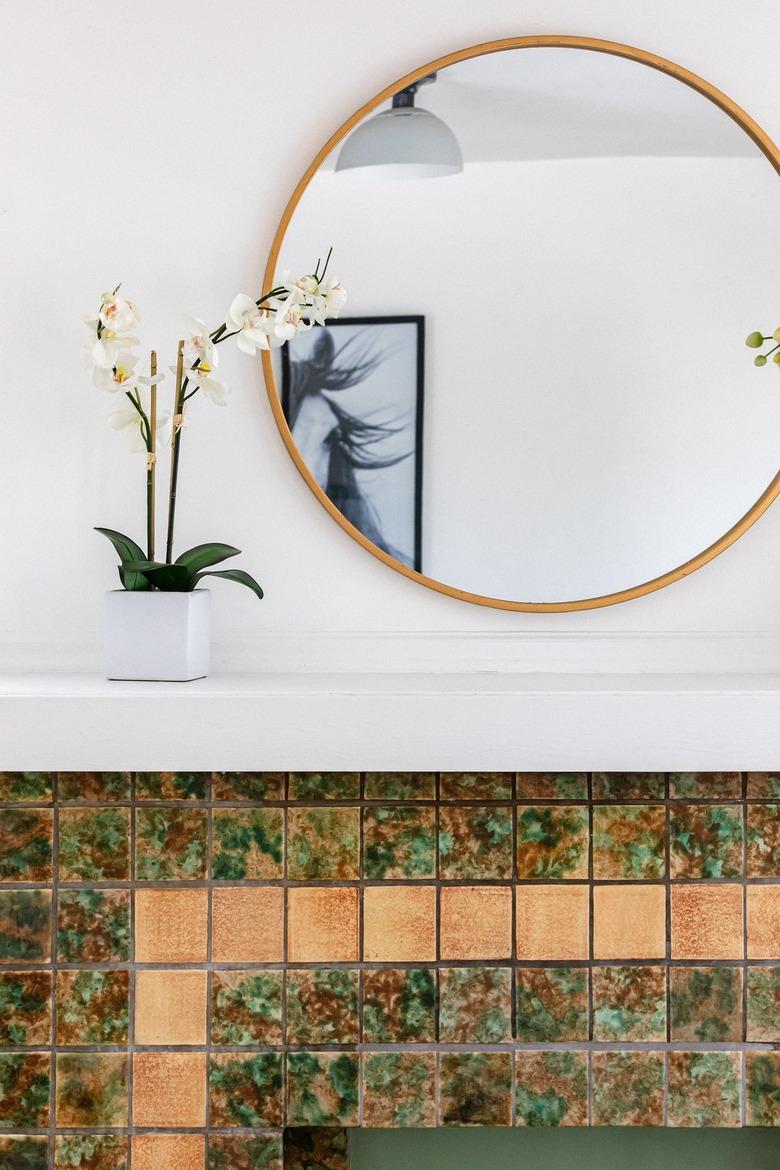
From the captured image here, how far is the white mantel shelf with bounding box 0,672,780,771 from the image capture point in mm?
1016

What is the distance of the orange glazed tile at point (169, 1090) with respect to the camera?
1134 millimetres

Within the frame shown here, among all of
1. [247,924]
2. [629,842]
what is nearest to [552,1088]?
[629,842]

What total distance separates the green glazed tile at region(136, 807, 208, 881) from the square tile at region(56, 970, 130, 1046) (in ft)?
0.42

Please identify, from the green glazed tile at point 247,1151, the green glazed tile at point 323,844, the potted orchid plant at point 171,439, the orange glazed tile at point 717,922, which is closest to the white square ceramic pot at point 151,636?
the potted orchid plant at point 171,439

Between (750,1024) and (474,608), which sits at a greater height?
(474,608)

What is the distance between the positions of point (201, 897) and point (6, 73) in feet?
3.52

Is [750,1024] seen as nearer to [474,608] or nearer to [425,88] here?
[474,608]

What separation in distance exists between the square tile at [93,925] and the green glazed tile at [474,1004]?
38 centimetres

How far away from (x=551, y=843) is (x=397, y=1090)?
1.13ft

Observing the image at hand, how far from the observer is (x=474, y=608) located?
125 cm

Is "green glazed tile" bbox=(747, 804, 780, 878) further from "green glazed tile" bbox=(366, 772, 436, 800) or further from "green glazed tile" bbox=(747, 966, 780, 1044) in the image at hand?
"green glazed tile" bbox=(366, 772, 436, 800)

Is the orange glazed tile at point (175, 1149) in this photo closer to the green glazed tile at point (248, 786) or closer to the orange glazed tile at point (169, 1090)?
the orange glazed tile at point (169, 1090)

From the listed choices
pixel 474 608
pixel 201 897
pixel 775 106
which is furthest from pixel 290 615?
pixel 775 106

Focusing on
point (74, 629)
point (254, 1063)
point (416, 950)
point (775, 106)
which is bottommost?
point (254, 1063)
